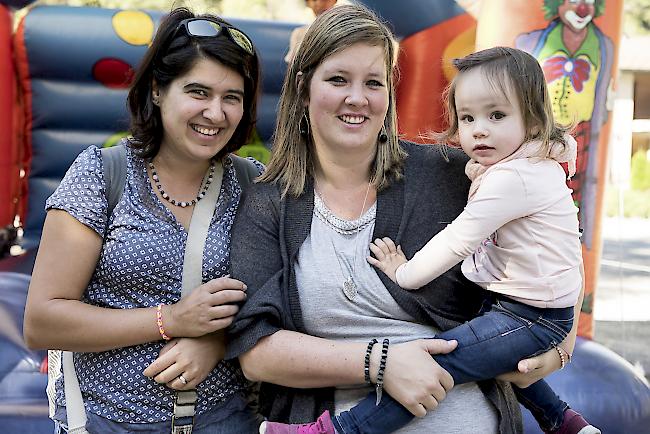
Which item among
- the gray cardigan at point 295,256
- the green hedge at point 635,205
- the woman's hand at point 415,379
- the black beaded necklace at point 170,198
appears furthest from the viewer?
the green hedge at point 635,205

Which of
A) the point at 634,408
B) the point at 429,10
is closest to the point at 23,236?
the point at 429,10

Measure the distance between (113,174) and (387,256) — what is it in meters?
0.63

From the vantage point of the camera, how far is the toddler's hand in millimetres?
1694

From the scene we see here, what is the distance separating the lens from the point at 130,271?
1694mm

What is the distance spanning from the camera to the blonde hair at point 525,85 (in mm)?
1676

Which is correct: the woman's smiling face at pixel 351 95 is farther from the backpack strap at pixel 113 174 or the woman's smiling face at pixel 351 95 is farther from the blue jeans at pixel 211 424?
A: the blue jeans at pixel 211 424

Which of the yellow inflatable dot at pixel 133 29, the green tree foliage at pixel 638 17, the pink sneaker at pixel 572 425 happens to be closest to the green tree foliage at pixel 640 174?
the green tree foliage at pixel 638 17

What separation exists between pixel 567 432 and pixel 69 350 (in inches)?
46.5

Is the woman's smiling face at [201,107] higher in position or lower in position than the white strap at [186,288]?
higher

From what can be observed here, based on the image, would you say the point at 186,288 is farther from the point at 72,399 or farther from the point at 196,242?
the point at 72,399

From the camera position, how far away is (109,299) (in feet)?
5.70

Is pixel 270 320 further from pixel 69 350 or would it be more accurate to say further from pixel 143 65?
pixel 143 65

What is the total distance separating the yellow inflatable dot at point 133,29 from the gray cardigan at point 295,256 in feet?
9.44

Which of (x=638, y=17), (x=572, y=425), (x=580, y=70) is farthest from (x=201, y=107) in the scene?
(x=638, y=17)
